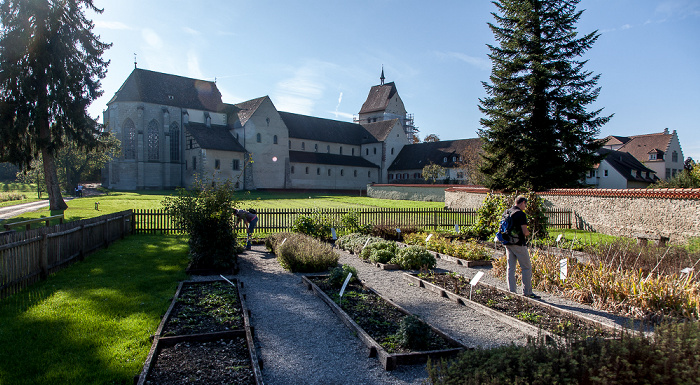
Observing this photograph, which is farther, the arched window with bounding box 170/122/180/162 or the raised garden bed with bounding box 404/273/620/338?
the arched window with bounding box 170/122/180/162

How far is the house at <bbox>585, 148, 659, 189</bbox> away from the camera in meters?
51.0

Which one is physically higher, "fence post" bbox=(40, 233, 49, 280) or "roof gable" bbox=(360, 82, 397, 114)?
"roof gable" bbox=(360, 82, 397, 114)

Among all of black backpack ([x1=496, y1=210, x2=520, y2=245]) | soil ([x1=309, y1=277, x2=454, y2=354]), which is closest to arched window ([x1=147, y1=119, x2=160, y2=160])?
soil ([x1=309, y1=277, x2=454, y2=354])

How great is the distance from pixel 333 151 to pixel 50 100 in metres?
42.1

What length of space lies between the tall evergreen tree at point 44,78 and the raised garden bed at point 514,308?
23.5m

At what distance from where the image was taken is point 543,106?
1015 inches

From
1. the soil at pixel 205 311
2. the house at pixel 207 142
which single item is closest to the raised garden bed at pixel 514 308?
the soil at pixel 205 311

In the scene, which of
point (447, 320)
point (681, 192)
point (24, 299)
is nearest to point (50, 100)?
point (24, 299)

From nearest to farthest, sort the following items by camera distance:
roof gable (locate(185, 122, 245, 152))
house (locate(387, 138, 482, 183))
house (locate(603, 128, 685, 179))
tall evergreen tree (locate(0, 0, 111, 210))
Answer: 1. tall evergreen tree (locate(0, 0, 111, 210))
2. roof gable (locate(185, 122, 245, 152))
3. house (locate(387, 138, 482, 183))
4. house (locate(603, 128, 685, 179))

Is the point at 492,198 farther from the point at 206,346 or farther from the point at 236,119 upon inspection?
the point at 236,119

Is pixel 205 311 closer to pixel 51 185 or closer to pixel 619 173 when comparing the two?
pixel 51 185

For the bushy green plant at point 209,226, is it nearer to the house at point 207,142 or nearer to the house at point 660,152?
the house at point 207,142

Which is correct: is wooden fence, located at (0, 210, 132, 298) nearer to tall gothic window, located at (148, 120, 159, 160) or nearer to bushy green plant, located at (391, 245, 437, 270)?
bushy green plant, located at (391, 245, 437, 270)

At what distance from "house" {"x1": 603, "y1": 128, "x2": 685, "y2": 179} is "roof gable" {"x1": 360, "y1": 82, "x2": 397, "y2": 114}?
37845 millimetres
